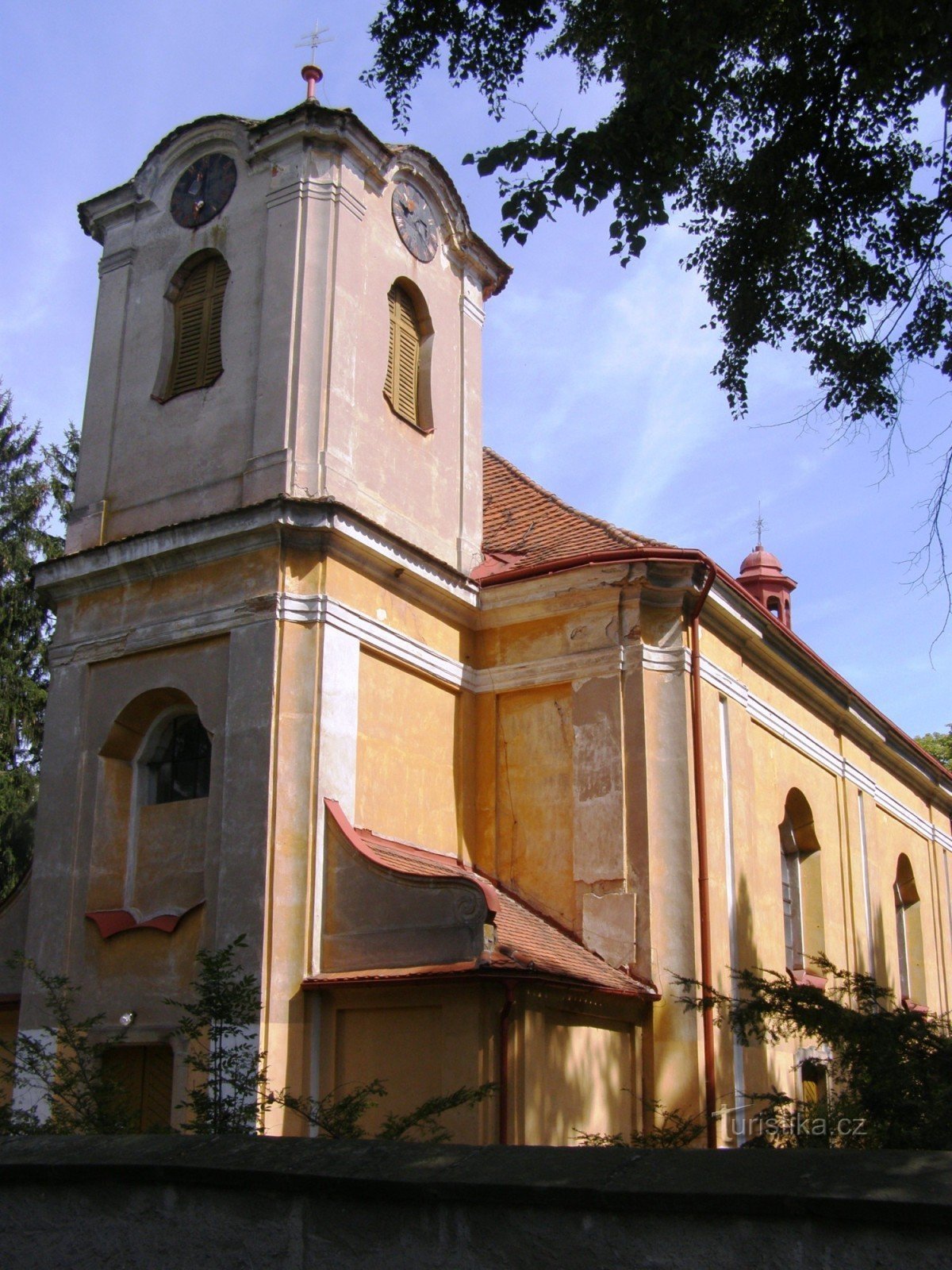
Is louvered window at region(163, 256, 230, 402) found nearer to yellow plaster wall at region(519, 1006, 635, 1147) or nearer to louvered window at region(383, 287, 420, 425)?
louvered window at region(383, 287, 420, 425)

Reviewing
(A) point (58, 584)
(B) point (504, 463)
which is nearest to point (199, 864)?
(A) point (58, 584)

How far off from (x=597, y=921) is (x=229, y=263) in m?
8.09

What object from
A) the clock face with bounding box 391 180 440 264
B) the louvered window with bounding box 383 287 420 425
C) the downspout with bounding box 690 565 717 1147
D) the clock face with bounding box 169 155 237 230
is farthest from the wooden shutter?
the clock face with bounding box 391 180 440 264

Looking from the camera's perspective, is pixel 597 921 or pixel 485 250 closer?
pixel 597 921

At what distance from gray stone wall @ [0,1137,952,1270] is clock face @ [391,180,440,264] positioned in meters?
12.3

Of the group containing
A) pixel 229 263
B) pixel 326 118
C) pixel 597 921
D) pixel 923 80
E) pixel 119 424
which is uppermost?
pixel 326 118

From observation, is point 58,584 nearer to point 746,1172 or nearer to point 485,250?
point 485,250

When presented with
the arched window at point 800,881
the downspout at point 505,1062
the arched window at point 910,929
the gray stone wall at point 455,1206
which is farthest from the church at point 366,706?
the arched window at point 910,929

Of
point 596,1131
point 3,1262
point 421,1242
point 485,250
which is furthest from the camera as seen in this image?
point 485,250

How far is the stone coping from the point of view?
11.8 ft

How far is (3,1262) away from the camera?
5.04 metres

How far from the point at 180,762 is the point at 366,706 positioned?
6.81 feet

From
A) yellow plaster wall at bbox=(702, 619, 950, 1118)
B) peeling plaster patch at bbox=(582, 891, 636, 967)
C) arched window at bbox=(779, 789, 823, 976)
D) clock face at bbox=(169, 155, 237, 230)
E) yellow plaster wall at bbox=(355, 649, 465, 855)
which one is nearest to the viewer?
peeling plaster patch at bbox=(582, 891, 636, 967)

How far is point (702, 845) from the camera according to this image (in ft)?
45.4
